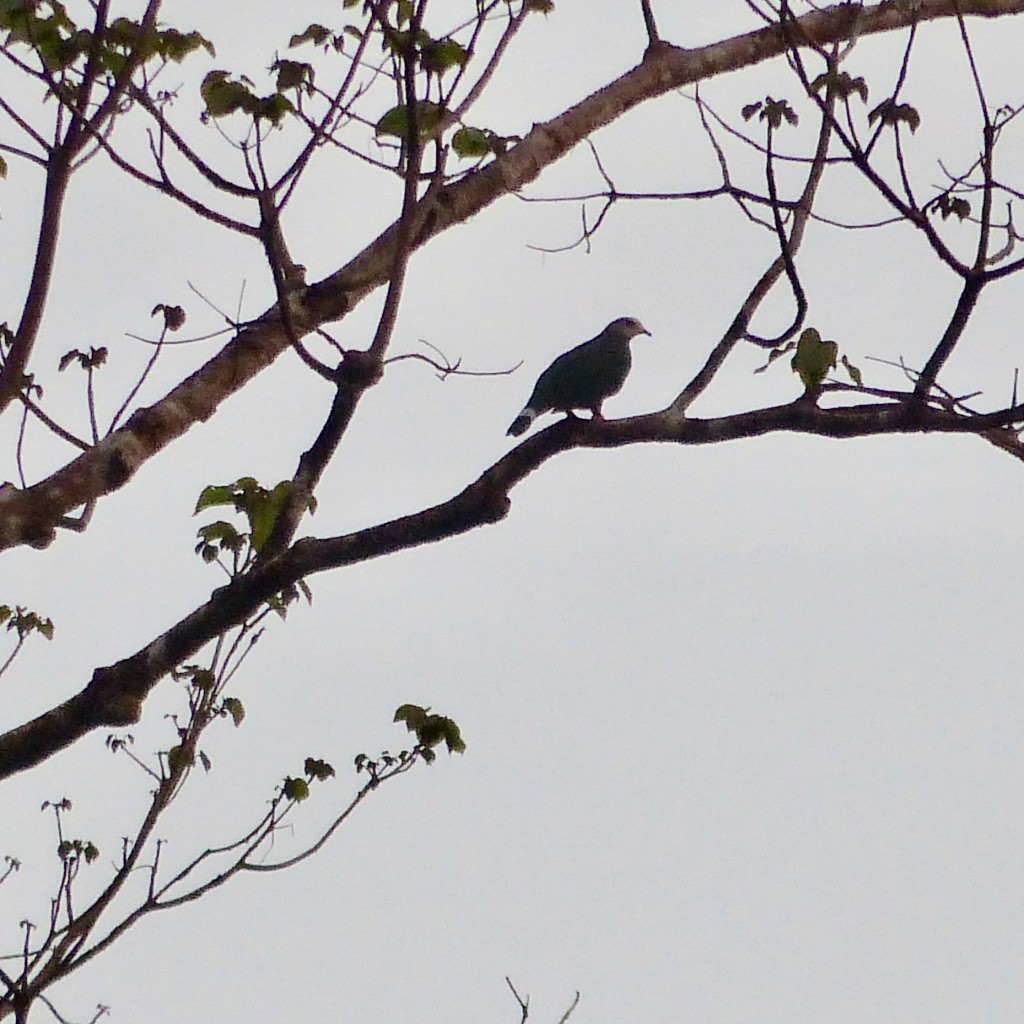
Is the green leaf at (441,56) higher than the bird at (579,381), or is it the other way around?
the bird at (579,381)

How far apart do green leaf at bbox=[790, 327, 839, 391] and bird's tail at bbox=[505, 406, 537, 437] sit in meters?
4.43

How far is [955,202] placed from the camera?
3.46 meters

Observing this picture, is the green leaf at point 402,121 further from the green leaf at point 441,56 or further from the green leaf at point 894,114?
the green leaf at point 894,114

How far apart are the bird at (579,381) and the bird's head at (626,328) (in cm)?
38

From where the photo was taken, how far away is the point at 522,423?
7859mm

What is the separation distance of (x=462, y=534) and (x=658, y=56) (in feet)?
7.91

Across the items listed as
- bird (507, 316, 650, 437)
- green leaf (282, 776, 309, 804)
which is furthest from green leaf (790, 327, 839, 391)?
bird (507, 316, 650, 437)

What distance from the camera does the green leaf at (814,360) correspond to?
3.40m

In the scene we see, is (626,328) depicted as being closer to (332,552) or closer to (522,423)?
(522,423)

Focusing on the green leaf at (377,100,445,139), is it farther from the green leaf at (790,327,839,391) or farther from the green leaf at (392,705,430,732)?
the green leaf at (392,705,430,732)

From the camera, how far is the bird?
306 inches

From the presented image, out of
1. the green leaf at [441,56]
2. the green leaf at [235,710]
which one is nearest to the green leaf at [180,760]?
the green leaf at [235,710]

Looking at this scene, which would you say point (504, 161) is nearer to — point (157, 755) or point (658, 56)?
point (658, 56)

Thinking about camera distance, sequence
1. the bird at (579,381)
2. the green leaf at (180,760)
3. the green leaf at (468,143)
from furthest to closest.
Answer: the bird at (579,381)
the green leaf at (180,760)
the green leaf at (468,143)
